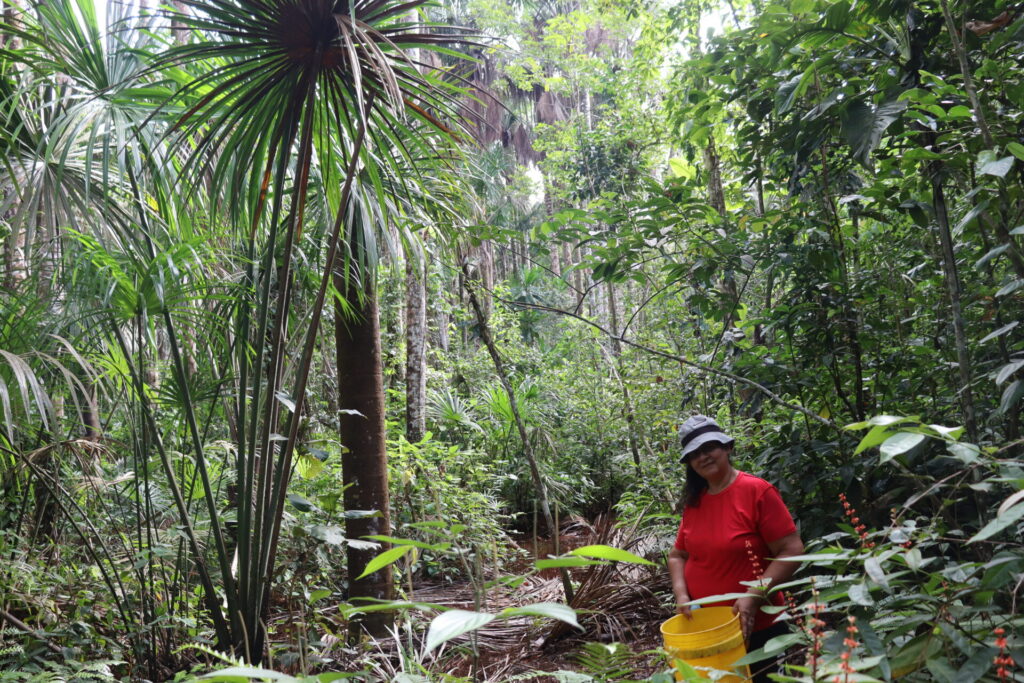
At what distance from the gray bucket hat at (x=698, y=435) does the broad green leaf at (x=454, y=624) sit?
1.97 meters

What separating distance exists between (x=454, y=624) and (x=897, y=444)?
71 cm

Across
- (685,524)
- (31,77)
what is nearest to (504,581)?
(685,524)

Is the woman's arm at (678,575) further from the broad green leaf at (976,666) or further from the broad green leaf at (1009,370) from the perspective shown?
the broad green leaf at (976,666)

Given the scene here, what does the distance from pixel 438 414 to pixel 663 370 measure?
11.1 feet

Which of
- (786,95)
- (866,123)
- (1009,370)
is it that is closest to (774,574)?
(1009,370)

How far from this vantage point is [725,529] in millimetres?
2523

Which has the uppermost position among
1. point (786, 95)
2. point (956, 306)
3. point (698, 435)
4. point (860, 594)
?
point (786, 95)

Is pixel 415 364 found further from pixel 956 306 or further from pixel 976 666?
pixel 976 666

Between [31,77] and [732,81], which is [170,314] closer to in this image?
[31,77]

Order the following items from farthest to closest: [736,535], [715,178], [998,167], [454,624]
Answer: [715,178], [736,535], [998,167], [454,624]

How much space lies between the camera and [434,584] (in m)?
6.46

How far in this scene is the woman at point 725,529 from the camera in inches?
96.7

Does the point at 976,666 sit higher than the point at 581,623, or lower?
higher

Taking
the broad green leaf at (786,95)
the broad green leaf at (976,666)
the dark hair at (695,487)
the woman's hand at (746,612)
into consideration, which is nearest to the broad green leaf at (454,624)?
the broad green leaf at (976,666)
